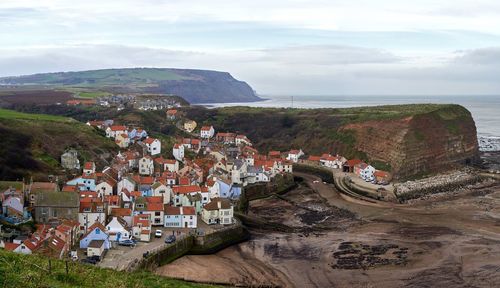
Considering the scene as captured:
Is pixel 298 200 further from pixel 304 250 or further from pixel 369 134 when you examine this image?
pixel 369 134

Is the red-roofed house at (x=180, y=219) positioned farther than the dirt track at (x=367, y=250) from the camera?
Yes

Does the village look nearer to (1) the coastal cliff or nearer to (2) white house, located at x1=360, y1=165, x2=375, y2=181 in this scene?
(2) white house, located at x1=360, y1=165, x2=375, y2=181


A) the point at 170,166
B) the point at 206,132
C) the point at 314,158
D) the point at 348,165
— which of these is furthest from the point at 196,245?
the point at 206,132

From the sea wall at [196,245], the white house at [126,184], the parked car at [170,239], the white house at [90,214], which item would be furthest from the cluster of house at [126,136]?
the parked car at [170,239]

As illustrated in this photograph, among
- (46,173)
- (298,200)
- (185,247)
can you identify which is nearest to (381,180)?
(298,200)

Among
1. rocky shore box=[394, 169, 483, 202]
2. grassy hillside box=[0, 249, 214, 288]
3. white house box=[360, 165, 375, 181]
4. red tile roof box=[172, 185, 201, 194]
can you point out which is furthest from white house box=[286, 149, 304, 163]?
grassy hillside box=[0, 249, 214, 288]

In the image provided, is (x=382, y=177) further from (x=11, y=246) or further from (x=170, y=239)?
(x=11, y=246)

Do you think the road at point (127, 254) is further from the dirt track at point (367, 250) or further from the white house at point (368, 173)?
the white house at point (368, 173)
